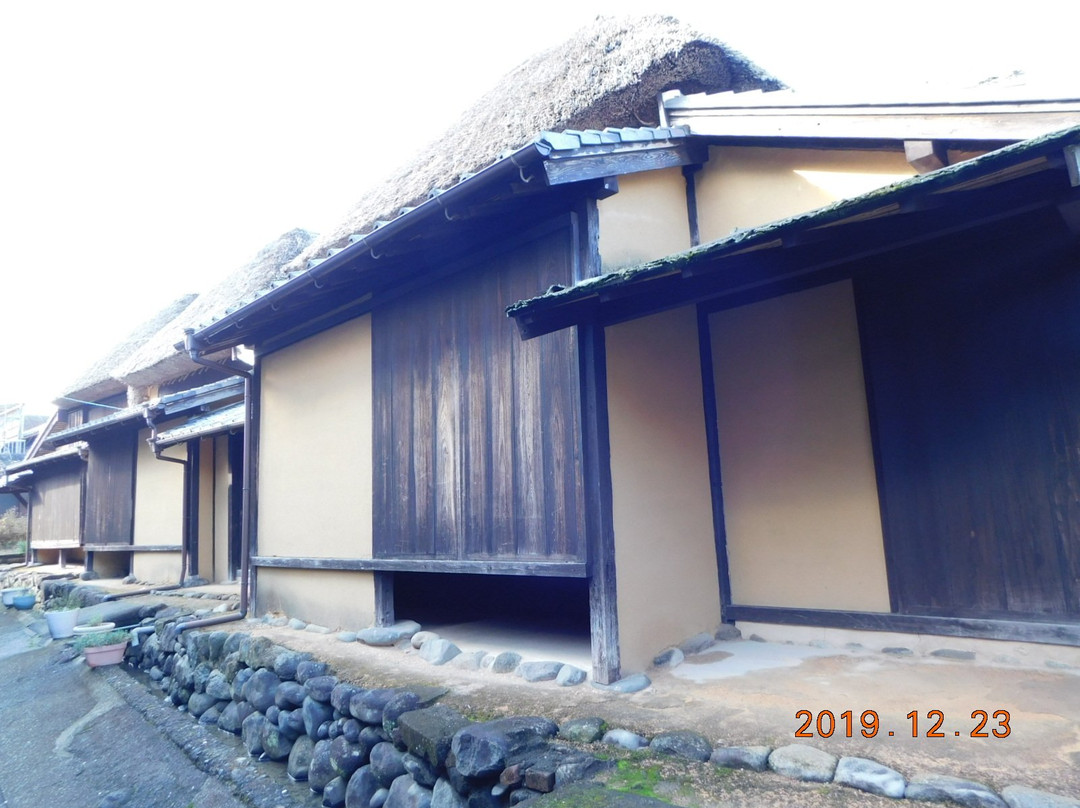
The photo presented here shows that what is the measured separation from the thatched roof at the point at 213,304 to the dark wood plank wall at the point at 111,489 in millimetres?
1075

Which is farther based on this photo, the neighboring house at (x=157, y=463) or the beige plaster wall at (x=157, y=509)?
the beige plaster wall at (x=157, y=509)

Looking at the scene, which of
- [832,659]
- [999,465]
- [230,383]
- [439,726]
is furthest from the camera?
[230,383]

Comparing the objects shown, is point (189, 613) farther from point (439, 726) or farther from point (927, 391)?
point (927, 391)

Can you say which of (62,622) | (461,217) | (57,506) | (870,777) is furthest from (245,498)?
(57,506)

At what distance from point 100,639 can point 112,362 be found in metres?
9.44

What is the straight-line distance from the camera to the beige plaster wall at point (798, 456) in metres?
3.94

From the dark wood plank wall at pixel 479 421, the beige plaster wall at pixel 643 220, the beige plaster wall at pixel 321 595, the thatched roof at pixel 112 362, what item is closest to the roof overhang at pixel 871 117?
the beige plaster wall at pixel 643 220

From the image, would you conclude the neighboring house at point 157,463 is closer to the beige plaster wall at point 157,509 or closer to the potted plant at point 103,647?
the beige plaster wall at point 157,509

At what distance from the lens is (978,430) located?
3.50 m

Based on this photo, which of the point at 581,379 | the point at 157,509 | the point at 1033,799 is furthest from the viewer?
the point at 157,509

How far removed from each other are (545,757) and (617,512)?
4.47ft

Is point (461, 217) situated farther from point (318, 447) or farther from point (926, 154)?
point (318, 447)

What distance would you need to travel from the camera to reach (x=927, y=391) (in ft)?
12.1

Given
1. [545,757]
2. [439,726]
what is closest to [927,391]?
[545,757]
